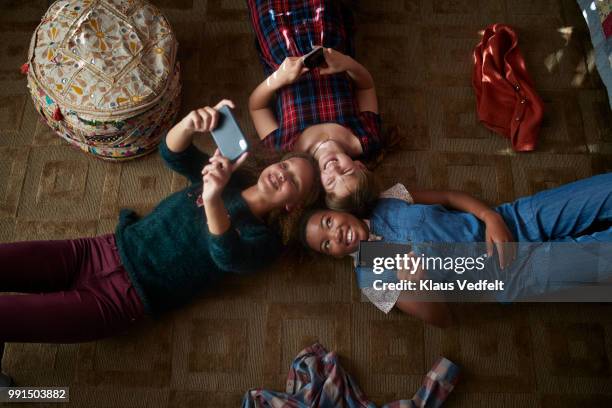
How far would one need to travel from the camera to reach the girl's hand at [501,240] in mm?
1172

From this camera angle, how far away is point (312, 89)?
53.1 inches

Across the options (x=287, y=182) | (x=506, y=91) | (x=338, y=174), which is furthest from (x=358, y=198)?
(x=506, y=91)

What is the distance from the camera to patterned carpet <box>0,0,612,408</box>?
4.07 ft

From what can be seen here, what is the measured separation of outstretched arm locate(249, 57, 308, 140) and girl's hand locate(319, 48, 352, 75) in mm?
69

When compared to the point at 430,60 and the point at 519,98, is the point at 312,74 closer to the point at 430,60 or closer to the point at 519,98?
the point at 430,60

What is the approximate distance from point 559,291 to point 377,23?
0.94 meters

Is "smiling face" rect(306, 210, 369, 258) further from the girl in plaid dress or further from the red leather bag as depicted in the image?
the red leather bag

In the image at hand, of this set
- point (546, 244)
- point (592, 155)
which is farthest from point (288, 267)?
point (592, 155)

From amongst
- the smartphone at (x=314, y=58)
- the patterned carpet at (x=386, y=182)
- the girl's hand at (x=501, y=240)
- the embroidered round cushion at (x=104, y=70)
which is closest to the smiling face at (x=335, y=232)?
the patterned carpet at (x=386, y=182)

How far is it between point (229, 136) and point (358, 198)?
337 mm

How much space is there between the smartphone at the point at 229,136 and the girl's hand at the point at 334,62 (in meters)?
0.40

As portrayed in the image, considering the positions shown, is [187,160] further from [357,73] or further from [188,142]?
[357,73]

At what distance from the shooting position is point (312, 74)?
1357mm

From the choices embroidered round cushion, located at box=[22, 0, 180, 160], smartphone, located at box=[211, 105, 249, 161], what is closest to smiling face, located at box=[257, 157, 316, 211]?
smartphone, located at box=[211, 105, 249, 161]
